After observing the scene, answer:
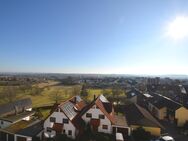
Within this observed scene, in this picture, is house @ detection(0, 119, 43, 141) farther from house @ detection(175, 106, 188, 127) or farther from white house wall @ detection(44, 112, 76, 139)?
house @ detection(175, 106, 188, 127)

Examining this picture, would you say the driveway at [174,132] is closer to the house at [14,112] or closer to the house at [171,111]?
the house at [171,111]

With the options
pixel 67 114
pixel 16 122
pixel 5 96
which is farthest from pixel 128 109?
pixel 5 96

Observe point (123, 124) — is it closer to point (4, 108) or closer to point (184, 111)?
point (184, 111)

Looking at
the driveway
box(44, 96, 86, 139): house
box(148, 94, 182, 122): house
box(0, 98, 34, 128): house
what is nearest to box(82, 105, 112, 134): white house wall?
box(44, 96, 86, 139): house

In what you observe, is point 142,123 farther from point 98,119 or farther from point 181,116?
point 181,116

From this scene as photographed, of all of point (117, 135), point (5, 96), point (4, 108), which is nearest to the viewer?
point (117, 135)

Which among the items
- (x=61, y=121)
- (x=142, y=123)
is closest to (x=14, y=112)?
(x=61, y=121)
